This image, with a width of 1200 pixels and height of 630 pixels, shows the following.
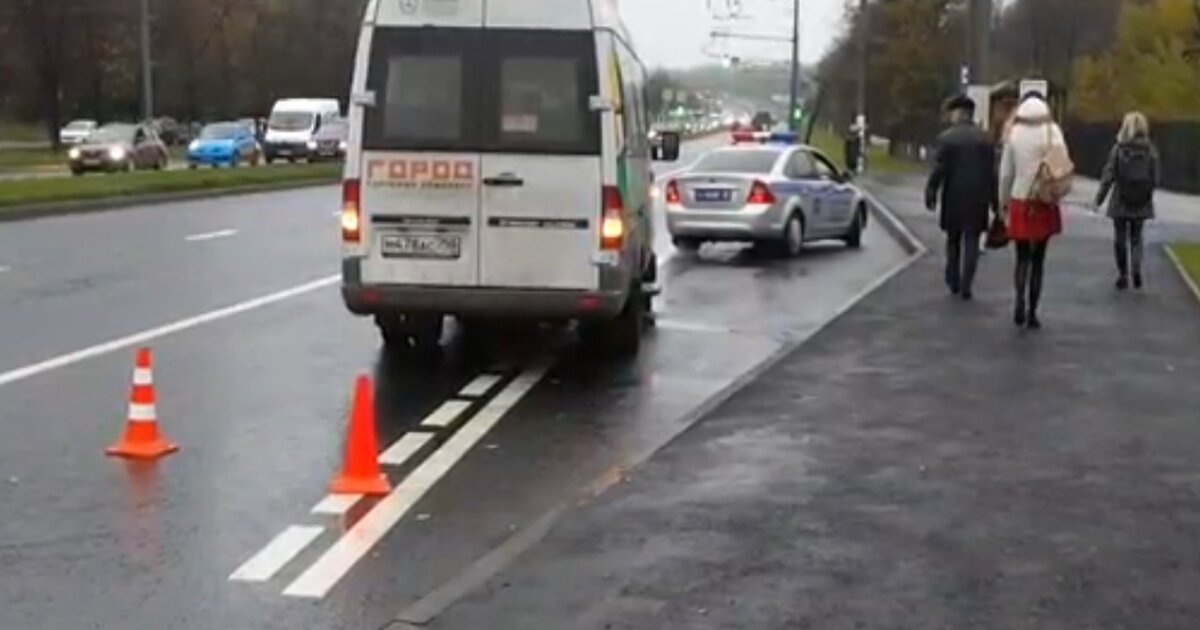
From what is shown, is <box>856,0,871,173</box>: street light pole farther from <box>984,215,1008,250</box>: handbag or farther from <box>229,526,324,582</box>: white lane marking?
<box>229,526,324,582</box>: white lane marking

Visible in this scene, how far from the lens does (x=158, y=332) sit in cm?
1488

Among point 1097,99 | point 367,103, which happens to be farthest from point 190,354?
point 1097,99

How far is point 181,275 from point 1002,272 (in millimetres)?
8738

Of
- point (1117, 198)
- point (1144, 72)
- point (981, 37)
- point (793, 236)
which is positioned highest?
point (981, 37)

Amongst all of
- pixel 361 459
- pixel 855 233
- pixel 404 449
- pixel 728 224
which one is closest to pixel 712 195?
pixel 728 224

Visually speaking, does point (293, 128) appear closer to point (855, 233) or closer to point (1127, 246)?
point (855, 233)

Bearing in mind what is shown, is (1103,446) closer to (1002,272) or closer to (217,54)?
(1002,272)

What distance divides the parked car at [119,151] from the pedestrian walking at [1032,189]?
121 ft

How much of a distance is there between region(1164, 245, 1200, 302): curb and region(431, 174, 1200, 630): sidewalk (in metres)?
4.31

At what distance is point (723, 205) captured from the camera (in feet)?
79.3

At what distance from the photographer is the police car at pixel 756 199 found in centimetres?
2402

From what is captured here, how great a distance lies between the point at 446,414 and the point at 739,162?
46.9 feet

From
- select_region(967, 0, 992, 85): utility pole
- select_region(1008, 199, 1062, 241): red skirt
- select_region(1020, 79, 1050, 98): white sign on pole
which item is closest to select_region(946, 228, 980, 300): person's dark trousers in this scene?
select_region(1020, 79, 1050, 98): white sign on pole

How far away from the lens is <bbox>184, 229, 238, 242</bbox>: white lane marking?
1008 inches
